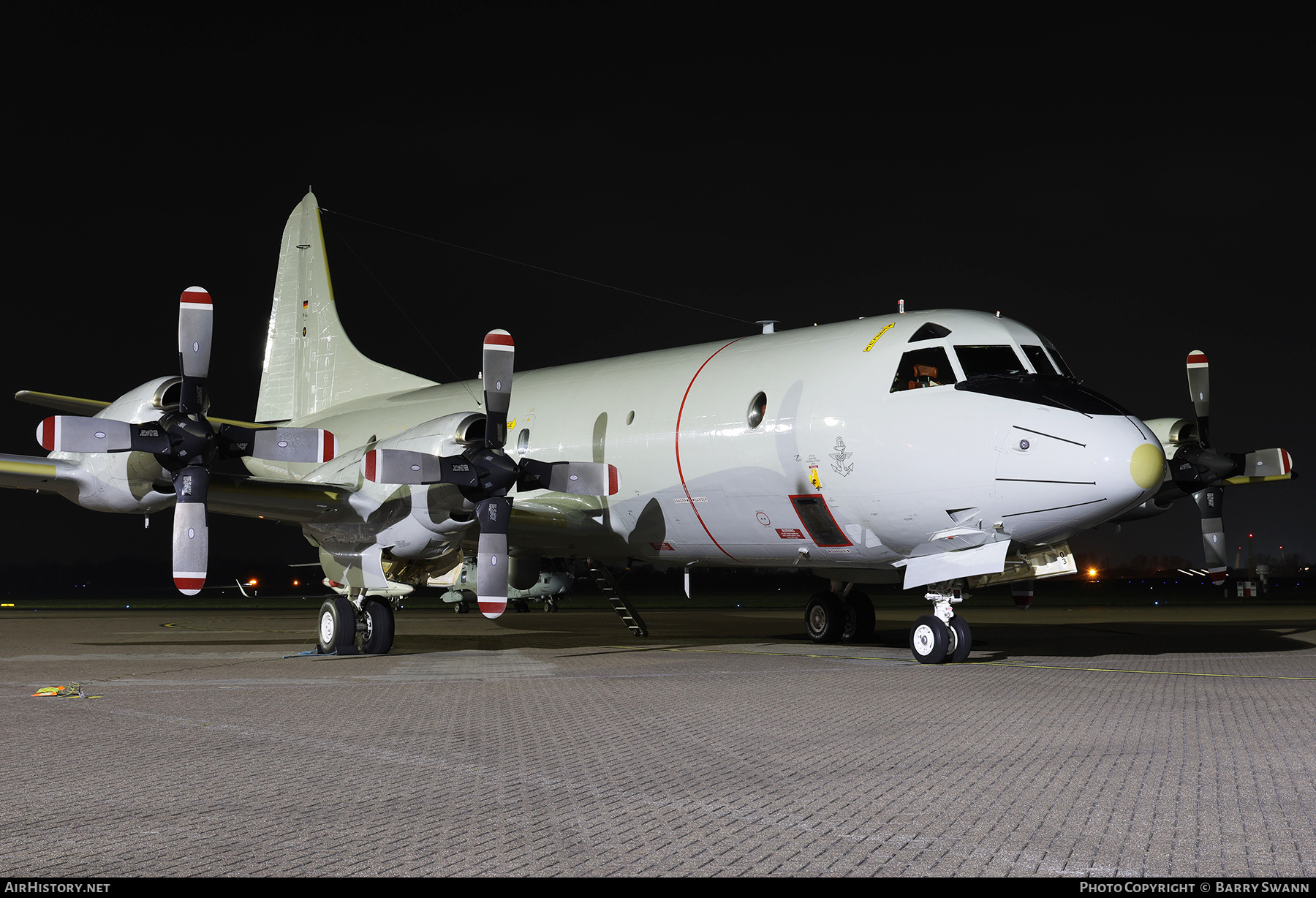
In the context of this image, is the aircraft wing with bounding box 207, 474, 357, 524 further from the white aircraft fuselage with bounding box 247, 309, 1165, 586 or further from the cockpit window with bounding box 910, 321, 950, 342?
the cockpit window with bounding box 910, 321, 950, 342

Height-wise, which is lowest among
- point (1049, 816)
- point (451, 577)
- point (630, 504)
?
point (1049, 816)

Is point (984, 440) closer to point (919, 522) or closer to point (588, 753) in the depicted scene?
point (919, 522)

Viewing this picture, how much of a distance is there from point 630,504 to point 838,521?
3.59m

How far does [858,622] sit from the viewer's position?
739 inches

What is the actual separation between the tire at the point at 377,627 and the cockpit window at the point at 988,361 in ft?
29.0

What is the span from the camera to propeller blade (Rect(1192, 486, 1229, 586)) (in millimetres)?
18938

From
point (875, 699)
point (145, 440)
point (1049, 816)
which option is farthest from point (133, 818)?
point (145, 440)

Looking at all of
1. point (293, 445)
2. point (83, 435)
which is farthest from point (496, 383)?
point (83, 435)

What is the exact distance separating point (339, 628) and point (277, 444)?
10.8ft

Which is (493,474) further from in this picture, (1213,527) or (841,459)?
(1213,527)

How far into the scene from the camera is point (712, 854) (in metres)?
4.89

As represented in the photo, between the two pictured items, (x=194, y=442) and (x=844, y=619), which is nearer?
(x=194, y=442)

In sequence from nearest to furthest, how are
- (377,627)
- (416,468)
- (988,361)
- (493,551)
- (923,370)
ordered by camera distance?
(988,361), (923,370), (416,468), (493,551), (377,627)

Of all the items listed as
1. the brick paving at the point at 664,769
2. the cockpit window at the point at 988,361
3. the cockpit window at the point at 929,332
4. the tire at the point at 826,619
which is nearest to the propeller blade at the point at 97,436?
the brick paving at the point at 664,769
